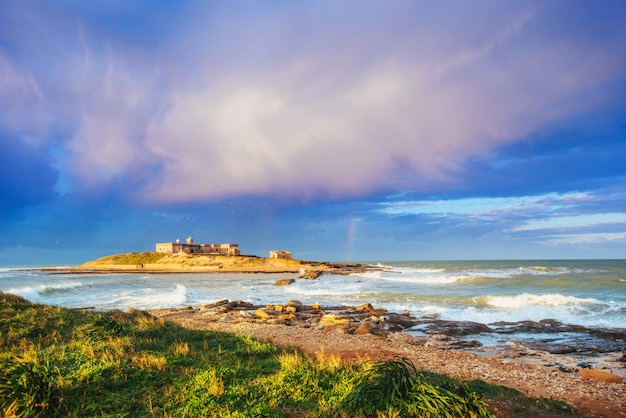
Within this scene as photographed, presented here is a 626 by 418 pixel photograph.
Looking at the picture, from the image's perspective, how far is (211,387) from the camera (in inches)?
279

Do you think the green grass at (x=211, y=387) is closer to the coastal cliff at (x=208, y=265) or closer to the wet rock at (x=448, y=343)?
the wet rock at (x=448, y=343)

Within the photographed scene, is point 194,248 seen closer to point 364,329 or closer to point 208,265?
point 208,265

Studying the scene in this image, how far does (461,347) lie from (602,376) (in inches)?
209

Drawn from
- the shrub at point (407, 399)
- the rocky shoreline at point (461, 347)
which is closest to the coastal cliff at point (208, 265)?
the rocky shoreline at point (461, 347)

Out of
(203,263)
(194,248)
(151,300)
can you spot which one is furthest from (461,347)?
(194,248)

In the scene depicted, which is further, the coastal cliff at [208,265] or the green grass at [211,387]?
the coastal cliff at [208,265]

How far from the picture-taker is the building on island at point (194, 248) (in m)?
134

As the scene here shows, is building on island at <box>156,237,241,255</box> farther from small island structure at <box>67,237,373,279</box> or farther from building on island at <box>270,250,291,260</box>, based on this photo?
building on island at <box>270,250,291,260</box>

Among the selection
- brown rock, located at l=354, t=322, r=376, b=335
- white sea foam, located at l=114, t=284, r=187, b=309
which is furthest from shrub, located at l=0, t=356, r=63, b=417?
white sea foam, located at l=114, t=284, r=187, b=309

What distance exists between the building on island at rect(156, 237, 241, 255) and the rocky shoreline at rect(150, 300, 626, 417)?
371 feet

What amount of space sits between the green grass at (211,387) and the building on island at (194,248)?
126 metres

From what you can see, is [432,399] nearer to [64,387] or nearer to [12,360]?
[64,387]

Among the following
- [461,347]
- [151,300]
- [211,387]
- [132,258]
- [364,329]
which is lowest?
[461,347]

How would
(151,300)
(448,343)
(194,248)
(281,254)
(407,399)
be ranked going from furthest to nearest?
1. (194,248)
2. (281,254)
3. (151,300)
4. (448,343)
5. (407,399)
